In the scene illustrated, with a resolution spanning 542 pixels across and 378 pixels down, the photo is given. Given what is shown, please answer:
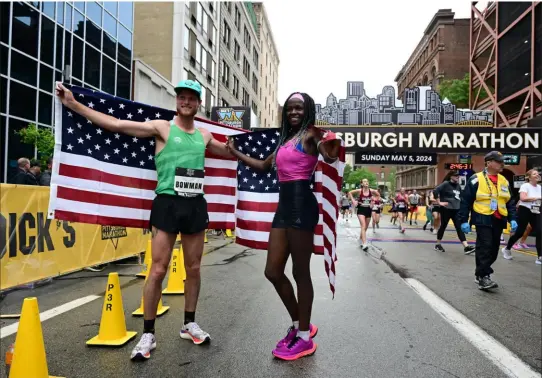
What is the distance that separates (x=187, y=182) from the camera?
355 centimetres

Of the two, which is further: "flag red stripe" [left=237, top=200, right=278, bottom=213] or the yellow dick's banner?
the yellow dick's banner

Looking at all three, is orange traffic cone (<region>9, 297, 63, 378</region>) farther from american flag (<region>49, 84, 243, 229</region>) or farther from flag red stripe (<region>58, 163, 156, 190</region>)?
flag red stripe (<region>58, 163, 156, 190</region>)

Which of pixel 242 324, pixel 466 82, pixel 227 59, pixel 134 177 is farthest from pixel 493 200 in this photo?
pixel 466 82

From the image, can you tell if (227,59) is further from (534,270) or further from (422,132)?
(534,270)

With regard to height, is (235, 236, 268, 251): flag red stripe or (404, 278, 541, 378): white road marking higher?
(235, 236, 268, 251): flag red stripe

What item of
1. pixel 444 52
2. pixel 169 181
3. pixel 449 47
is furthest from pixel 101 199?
pixel 449 47

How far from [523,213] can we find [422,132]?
12.2 metres

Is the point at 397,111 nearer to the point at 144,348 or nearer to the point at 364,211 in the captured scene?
the point at 364,211

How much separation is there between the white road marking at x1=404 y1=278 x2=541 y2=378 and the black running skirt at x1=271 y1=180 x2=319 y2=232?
180 cm

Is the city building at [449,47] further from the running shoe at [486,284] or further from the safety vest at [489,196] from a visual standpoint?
the running shoe at [486,284]

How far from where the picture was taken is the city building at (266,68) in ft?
206

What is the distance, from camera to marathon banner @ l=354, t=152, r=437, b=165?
71.1 feet

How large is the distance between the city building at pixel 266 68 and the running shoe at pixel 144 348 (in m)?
61.1

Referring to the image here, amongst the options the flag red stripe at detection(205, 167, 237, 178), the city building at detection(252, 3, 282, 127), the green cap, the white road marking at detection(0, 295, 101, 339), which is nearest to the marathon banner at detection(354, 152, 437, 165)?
the white road marking at detection(0, 295, 101, 339)
